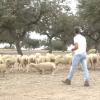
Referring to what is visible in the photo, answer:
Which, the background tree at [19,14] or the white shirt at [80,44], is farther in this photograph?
the background tree at [19,14]

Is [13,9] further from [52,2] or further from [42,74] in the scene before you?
[42,74]

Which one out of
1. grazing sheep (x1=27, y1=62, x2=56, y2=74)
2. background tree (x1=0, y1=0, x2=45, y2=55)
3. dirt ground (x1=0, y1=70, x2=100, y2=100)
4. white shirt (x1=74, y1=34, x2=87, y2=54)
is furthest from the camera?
background tree (x1=0, y1=0, x2=45, y2=55)

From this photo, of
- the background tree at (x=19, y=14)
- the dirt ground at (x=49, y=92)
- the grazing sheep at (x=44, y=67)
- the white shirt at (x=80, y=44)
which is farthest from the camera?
the background tree at (x=19, y=14)

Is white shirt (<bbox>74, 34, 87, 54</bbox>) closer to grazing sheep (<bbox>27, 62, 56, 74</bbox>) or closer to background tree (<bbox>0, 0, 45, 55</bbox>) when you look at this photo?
grazing sheep (<bbox>27, 62, 56, 74</bbox>)

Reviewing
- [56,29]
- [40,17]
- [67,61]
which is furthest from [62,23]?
[67,61]

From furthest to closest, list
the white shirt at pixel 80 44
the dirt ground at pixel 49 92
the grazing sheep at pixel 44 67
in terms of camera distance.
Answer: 1. the grazing sheep at pixel 44 67
2. the white shirt at pixel 80 44
3. the dirt ground at pixel 49 92

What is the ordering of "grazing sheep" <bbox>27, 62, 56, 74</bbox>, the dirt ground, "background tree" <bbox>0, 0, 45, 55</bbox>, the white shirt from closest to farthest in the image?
1. the dirt ground
2. the white shirt
3. "grazing sheep" <bbox>27, 62, 56, 74</bbox>
4. "background tree" <bbox>0, 0, 45, 55</bbox>

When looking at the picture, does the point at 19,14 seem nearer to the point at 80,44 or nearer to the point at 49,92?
the point at 80,44

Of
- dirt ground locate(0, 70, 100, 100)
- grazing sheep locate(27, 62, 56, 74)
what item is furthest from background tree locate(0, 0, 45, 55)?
dirt ground locate(0, 70, 100, 100)

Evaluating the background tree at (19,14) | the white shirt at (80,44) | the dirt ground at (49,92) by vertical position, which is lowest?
the dirt ground at (49,92)

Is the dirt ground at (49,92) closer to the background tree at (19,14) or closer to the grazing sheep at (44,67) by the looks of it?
the grazing sheep at (44,67)

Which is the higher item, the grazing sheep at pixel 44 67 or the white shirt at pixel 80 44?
the white shirt at pixel 80 44

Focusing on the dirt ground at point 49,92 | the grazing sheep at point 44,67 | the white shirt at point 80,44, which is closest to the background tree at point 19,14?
the grazing sheep at point 44,67

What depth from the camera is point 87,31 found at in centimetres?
4388
